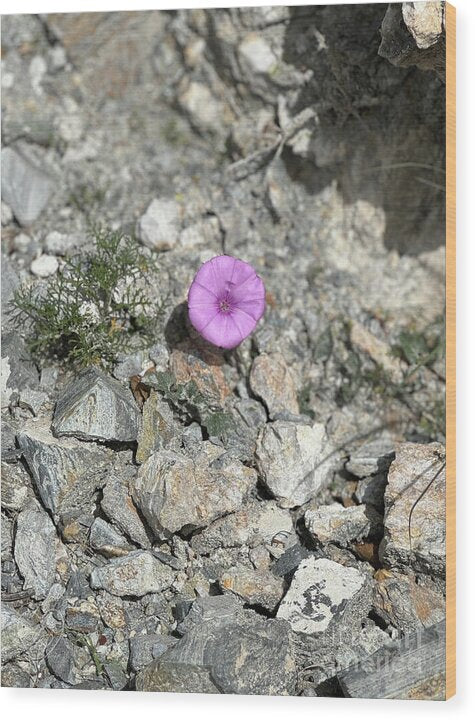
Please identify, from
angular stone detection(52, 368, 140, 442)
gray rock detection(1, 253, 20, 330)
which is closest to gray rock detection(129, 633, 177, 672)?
angular stone detection(52, 368, 140, 442)

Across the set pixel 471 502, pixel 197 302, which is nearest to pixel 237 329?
pixel 197 302

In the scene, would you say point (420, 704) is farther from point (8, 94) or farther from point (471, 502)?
point (8, 94)

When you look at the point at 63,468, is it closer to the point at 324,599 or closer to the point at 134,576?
the point at 134,576

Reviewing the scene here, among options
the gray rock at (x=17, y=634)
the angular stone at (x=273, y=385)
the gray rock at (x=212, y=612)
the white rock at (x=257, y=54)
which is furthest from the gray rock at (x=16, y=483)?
the white rock at (x=257, y=54)

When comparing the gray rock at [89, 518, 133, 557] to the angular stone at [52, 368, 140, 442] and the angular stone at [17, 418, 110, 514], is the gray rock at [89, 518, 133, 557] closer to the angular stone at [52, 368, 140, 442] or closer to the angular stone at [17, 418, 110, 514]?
the angular stone at [17, 418, 110, 514]

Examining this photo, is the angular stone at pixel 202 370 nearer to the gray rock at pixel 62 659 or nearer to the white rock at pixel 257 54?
the gray rock at pixel 62 659

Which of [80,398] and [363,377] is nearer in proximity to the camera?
[80,398]

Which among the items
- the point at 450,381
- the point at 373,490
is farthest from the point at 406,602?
the point at 450,381
